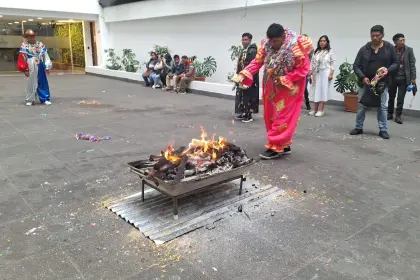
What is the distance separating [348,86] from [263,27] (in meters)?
3.64

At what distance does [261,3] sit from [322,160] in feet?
22.1

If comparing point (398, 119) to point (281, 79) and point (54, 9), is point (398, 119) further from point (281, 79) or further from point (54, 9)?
point (54, 9)

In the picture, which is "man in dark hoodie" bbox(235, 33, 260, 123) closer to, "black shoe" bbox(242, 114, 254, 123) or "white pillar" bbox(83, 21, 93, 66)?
"black shoe" bbox(242, 114, 254, 123)

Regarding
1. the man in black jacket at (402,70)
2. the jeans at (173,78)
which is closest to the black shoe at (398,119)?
the man in black jacket at (402,70)

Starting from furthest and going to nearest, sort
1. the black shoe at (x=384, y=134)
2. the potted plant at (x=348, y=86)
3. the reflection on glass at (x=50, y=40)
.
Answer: the reflection on glass at (x=50, y=40) → the potted plant at (x=348, y=86) → the black shoe at (x=384, y=134)

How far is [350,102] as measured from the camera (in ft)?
27.3

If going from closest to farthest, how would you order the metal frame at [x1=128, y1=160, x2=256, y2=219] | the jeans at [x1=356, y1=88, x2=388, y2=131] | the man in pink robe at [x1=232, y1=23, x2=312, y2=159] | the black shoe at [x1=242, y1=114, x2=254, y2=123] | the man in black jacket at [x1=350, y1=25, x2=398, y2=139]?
the metal frame at [x1=128, y1=160, x2=256, y2=219] → the man in pink robe at [x1=232, y1=23, x2=312, y2=159] → the man in black jacket at [x1=350, y1=25, x2=398, y2=139] → the jeans at [x1=356, y1=88, x2=388, y2=131] → the black shoe at [x1=242, y1=114, x2=254, y2=123]

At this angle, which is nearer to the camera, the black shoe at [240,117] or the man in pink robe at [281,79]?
the man in pink robe at [281,79]

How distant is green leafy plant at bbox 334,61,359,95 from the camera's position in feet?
26.8

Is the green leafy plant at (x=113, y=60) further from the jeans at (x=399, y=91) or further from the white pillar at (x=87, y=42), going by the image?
the jeans at (x=399, y=91)

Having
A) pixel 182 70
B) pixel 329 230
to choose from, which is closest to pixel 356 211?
pixel 329 230

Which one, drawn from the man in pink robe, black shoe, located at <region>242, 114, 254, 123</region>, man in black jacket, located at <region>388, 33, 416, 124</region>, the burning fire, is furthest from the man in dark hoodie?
the burning fire

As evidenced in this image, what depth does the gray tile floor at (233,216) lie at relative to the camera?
2582 millimetres

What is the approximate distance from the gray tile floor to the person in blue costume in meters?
2.57
